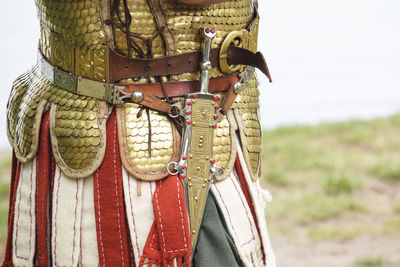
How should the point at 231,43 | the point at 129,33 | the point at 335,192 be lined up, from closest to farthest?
the point at 129,33, the point at 231,43, the point at 335,192

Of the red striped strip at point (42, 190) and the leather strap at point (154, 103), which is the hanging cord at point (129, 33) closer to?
the leather strap at point (154, 103)

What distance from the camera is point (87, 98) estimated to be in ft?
4.50

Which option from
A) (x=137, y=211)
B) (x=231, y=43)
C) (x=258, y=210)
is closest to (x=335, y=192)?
(x=258, y=210)

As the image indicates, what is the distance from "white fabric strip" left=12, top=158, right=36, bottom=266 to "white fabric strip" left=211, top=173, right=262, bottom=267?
1.47 feet

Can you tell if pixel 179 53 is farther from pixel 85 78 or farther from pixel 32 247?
pixel 32 247

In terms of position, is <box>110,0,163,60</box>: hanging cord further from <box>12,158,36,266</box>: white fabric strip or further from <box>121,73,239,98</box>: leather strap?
<box>12,158,36,266</box>: white fabric strip

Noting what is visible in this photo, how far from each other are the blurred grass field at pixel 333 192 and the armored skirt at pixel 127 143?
5.55 ft

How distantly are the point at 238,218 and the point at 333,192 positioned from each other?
7.85 ft

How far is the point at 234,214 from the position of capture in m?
1.44

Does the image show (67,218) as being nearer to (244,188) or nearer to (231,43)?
(244,188)

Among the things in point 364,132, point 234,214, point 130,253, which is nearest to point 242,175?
point 234,214

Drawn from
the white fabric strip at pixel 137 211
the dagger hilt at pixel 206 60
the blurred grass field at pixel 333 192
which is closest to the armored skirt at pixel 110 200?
the white fabric strip at pixel 137 211

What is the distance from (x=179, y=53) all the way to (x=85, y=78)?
0.23 meters

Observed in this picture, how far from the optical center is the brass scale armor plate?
4.40 ft
